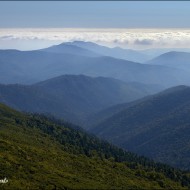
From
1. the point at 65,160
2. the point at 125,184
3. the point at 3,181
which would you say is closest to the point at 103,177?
the point at 125,184

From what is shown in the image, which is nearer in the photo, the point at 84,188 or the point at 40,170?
the point at 84,188

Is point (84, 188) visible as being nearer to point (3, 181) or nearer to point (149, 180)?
point (3, 181)

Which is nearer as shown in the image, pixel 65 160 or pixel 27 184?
pixel 27 184

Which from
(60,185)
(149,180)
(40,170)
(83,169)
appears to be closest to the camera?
(60,185)

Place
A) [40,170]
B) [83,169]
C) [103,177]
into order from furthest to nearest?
[83,169] → [103,177] → [40,170]

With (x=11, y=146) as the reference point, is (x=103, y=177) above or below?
below

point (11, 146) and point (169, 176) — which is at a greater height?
point (11, 146)

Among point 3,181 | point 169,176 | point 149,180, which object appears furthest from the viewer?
point 169,176

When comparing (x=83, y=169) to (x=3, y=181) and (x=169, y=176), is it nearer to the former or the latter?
(x=3, y=181)

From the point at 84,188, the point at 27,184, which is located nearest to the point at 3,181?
the point at 27,184
